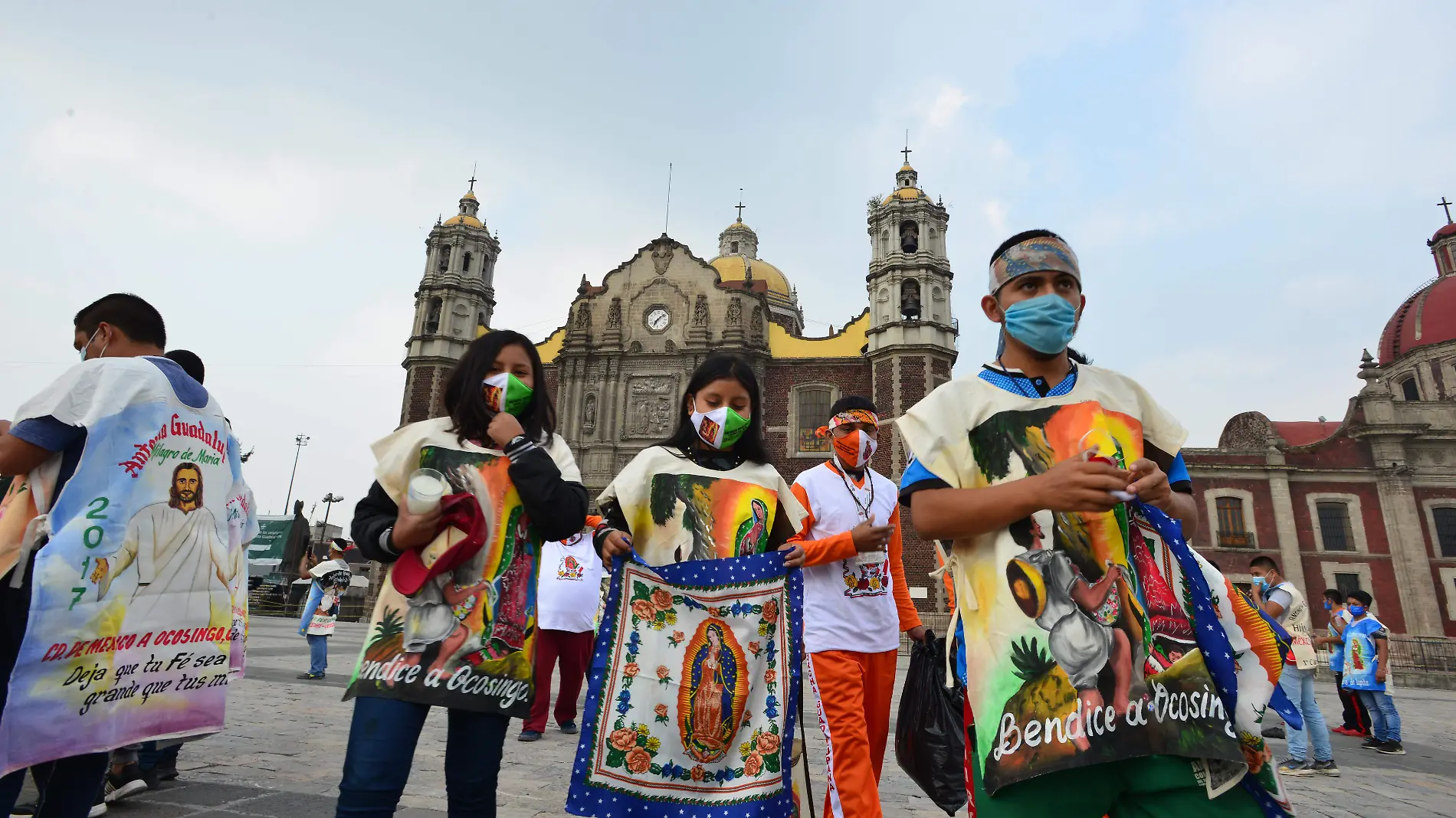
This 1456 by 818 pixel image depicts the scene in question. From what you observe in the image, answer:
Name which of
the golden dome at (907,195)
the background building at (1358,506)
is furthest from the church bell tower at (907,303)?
the background building at (1358,506)

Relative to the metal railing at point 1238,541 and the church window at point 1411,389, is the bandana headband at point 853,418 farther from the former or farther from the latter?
the church window at point 1411,389

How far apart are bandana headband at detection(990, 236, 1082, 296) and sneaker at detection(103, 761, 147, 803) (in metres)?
4.07

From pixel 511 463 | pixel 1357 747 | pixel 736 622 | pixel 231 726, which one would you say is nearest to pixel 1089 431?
pixel 736 622

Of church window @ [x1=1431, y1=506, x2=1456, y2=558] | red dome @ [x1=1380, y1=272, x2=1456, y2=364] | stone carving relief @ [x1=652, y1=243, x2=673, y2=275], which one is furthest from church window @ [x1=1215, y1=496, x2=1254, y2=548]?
stone carving relief @ [x1=652, y1=243, x2=673, y2=275]

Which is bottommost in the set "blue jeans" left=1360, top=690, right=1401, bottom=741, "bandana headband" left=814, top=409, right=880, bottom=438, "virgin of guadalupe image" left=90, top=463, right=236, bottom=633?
"blue jeans" left=1360, top=690, right=1401, bottom=741

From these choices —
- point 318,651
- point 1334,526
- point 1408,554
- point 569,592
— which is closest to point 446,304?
point 318,651

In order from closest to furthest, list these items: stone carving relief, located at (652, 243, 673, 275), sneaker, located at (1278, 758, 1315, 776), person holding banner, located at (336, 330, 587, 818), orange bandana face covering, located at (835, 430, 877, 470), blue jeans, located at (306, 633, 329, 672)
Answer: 1. person holding banner, located at (336, 330, 587, 818)
2. orange bandana face covering, located at (835, 430, 877, 470)
3. sneaker, located at (1278, 758, 1315, 776)
4. blue jeans, located at (306, 633, 329, 672)
5. stone carving relief, located at (652, 243, 673, 275)

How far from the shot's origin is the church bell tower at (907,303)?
25.0 metres

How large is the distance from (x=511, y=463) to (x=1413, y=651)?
2757 centimetres

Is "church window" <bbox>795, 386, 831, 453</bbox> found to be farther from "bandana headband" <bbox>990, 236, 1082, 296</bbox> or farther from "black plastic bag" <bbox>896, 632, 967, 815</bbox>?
"bandana headband" <bbox>990, 236, 1082, 296</bbox>

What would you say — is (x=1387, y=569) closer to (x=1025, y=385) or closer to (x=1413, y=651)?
(x=1413, y=651)

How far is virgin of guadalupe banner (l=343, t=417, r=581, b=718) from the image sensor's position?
6.86ft

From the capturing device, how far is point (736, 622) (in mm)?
2660

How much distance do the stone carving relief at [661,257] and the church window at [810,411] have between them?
7.14 m
